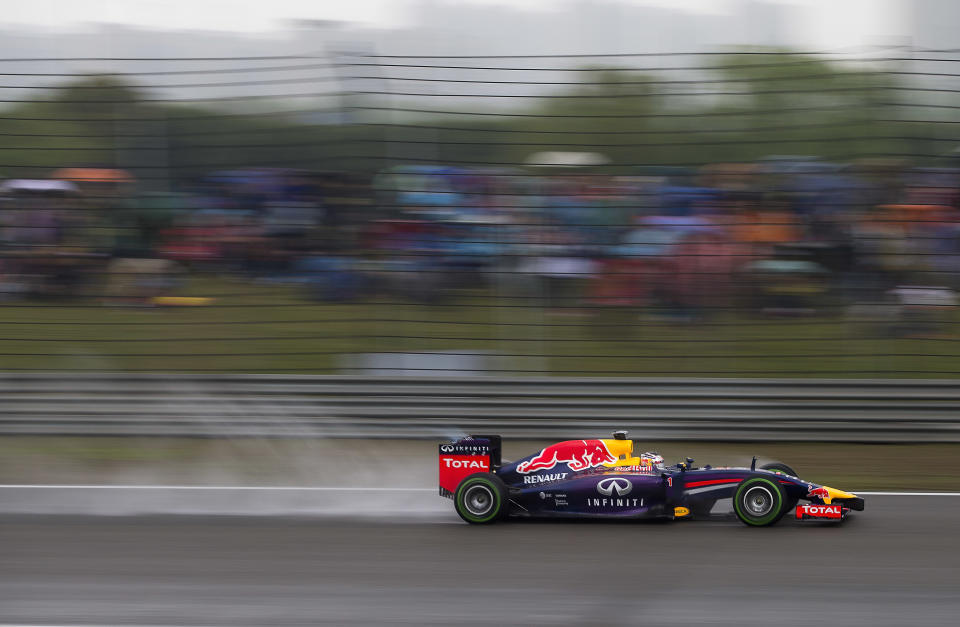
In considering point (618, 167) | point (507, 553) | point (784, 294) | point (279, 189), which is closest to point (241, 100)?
point (279, 189)

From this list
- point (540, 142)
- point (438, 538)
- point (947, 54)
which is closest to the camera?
point (438, 538)

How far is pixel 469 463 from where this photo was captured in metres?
6.56

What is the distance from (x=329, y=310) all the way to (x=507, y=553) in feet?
15.8

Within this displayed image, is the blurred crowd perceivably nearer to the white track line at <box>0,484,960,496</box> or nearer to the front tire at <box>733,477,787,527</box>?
the white track line at <box>0,484,960,496</box>

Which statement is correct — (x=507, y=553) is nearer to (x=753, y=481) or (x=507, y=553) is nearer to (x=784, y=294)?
(x=753, y=481)

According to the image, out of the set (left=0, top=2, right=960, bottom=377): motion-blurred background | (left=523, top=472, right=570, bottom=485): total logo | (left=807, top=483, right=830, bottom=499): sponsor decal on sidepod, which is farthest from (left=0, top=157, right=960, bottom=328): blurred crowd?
(left=807, top=483, right=830, bottom=499): sponsor decal on sidepod

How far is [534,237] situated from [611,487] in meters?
3.92

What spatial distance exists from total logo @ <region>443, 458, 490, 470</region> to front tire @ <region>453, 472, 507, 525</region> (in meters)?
0.11

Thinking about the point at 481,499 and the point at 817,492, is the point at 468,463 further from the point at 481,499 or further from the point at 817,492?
the point at 817,492

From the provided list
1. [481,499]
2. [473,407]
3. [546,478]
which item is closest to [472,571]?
[481,499]

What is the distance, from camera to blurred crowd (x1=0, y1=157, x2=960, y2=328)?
381 inches

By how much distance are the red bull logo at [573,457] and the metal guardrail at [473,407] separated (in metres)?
2.86

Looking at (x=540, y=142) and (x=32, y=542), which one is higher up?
(x=540, y=142)

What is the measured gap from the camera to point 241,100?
34.4 feet
